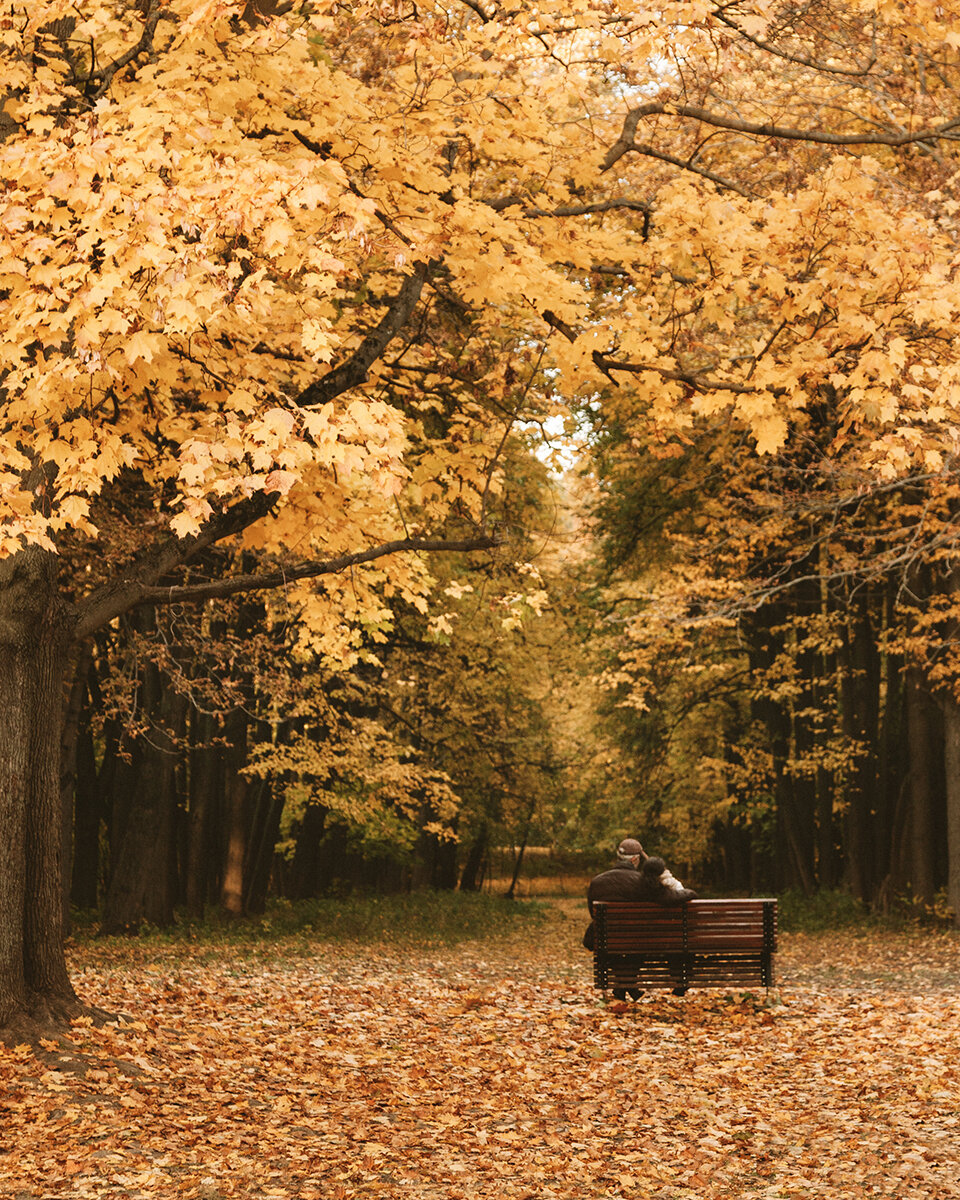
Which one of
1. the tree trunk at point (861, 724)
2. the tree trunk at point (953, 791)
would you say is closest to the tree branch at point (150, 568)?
the tree trunk at point (953, 791)

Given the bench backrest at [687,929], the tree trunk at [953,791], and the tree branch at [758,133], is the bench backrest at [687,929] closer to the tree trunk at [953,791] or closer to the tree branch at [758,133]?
the tree branch at [758,133]

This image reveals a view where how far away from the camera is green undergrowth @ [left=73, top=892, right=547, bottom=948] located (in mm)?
18391

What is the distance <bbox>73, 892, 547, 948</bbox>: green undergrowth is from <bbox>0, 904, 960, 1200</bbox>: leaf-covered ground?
17.6ft

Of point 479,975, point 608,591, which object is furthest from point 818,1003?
A: point 608,591

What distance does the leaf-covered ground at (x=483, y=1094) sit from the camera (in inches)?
244

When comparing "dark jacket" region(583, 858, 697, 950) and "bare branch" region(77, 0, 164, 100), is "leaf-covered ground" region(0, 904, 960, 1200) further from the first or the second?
"bare branch" region(77, 0, 164, 100)

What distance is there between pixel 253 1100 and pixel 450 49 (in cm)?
696

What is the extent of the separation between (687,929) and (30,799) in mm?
5874

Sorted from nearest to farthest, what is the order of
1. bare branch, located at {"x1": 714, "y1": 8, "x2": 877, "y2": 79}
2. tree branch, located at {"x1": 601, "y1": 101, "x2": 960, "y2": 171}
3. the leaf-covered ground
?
the leaf-covered ground, bare branch, located at {"x1": 714, "y1": 8, "x2": 877, "y2": 79}, tree branch, located at {"x1": 601, "y1": 101, "x2": 960, "y2": 171}

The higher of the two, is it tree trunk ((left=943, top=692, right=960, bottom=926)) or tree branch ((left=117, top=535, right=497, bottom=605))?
tree branch ((left=117, top=535, right=497, bottom=605))

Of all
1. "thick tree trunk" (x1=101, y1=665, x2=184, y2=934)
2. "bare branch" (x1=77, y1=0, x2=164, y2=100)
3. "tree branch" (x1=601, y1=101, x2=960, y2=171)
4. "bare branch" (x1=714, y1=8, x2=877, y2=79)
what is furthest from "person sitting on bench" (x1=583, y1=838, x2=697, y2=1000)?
"thick tree trunk" (x1=101, y1=665, x2=184, y2=934)

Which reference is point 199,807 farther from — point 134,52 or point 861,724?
point 134,52

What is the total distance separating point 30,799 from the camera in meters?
8.52

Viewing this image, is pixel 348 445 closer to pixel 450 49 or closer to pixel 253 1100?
pixel 450 49
